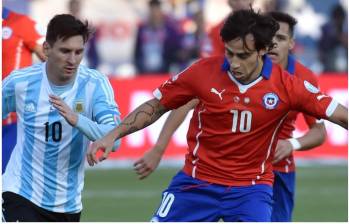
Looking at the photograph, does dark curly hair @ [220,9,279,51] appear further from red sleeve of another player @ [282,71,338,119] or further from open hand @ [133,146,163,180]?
open hand @ [133,146,163,180]

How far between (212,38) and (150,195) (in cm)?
395

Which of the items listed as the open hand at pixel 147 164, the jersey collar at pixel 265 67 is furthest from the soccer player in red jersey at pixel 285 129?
the jersey collar at pixel 265 67

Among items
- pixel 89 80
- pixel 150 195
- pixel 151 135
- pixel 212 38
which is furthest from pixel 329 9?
pixel 89 80

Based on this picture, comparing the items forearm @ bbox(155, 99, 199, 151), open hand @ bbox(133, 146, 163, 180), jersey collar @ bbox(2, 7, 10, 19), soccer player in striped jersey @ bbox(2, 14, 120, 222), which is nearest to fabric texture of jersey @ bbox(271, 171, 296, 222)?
forearm @ bbox(155, 99, 199, 151)

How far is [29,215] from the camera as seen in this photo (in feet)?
24.5

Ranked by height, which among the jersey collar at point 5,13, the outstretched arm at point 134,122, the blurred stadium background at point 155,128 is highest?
the jersey collar at point 5,13

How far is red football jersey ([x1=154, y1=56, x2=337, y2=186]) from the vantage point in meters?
7.21

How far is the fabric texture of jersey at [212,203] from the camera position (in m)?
7.22

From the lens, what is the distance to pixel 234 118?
7.27 metres

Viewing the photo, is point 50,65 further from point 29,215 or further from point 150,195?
point 150,195

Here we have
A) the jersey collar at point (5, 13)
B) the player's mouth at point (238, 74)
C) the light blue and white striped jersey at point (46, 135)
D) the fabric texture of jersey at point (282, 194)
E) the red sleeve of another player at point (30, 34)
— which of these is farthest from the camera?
the jersey collar at point (5, 13)

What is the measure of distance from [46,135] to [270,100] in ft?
5.02

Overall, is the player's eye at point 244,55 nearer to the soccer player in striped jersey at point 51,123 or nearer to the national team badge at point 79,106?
the soccer player in striped jersey at point 51,123

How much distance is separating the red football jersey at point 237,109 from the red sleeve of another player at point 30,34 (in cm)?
209
